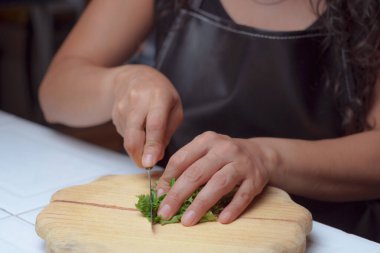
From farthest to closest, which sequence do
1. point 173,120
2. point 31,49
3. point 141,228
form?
point 31,49, point 173,120, point 141,228

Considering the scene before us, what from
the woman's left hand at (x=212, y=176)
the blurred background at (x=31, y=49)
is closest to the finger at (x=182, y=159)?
the woman's left hand at (x=212, y=176)

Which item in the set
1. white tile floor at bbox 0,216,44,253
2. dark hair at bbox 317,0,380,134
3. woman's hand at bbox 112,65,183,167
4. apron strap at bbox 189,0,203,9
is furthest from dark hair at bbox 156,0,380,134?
white tile floor at bbox 0,216,44,253

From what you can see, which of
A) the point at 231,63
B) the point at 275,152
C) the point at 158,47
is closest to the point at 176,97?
the point at 275,152

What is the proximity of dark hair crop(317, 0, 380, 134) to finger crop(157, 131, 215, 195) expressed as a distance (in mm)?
494

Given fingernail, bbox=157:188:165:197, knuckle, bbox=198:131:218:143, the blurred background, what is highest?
knuckle, bbox=198:131:218:143

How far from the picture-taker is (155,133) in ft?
3.30

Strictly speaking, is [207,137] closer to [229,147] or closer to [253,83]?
[229,147]

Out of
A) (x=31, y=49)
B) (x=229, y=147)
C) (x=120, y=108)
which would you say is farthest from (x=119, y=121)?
(x=31, y=49)

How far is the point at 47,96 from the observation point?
4.89 feet

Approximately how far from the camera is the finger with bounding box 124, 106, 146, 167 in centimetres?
101

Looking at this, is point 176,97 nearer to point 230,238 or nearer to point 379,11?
point 230,238

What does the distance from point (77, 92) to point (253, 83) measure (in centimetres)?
38

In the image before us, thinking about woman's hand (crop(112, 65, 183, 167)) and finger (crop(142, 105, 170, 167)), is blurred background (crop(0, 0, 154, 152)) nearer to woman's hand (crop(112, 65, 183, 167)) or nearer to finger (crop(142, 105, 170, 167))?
woman's hand (crop(112, 65, 183, 167))

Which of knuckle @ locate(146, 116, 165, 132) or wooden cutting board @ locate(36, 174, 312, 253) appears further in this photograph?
knuckle @ locate(146, 116, 165, 132)
